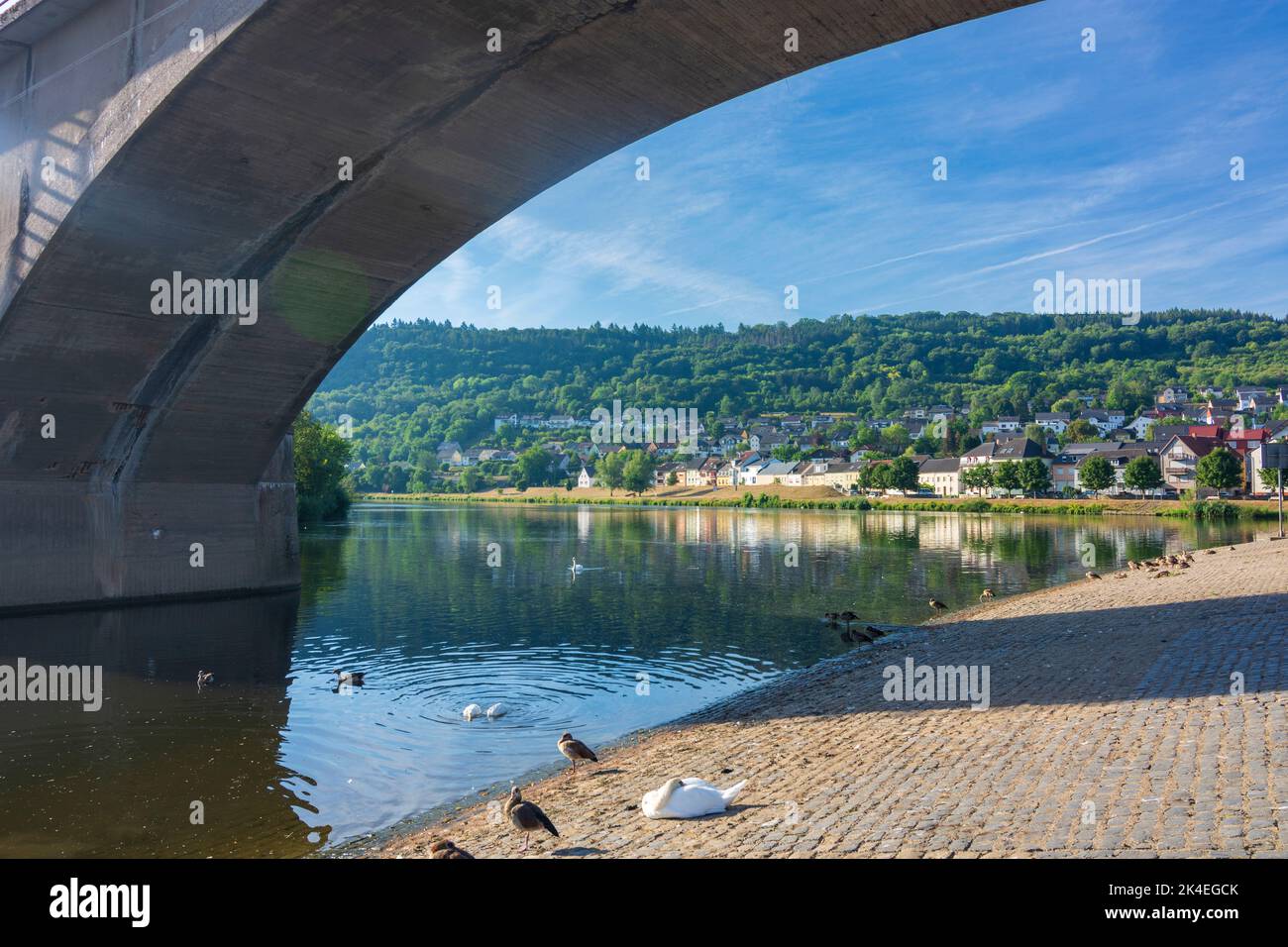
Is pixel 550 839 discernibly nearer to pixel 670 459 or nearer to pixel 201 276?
pixel 201 276

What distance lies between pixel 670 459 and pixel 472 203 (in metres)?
161

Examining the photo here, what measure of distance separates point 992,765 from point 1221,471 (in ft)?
298

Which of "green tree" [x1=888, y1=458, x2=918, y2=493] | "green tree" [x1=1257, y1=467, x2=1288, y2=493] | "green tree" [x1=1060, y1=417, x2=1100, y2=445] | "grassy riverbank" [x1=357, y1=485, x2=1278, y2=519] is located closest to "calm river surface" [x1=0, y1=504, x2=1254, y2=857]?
"grassy riverbank" [x1=357, y1=485, x2=1278, y2=519]

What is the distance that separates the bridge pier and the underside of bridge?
6 centimetres

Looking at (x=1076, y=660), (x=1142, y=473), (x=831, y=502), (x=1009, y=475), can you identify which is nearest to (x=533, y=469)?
(x=831, y=502)

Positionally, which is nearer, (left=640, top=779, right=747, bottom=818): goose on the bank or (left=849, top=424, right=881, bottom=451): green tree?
(left=640, top=779, right=747, bottom=818): goose on the bank

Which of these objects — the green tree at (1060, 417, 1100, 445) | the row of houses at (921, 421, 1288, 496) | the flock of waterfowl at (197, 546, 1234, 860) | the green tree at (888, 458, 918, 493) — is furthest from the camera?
the green tree at (1060, 417, 1100, 445)

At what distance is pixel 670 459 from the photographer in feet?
590

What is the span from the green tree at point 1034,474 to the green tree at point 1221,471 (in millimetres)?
16955

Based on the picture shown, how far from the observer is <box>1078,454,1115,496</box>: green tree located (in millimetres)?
96000

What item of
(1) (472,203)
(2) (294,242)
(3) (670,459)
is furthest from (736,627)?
(3) (670,459)

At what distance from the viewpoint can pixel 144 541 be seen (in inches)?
925

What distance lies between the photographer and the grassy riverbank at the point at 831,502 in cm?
7419

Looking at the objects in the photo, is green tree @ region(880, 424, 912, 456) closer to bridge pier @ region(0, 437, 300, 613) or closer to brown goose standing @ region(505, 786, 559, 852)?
bridge pier @ region(0, 437, 300, 613)
